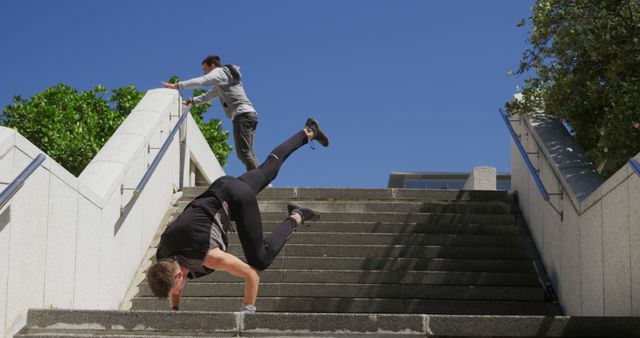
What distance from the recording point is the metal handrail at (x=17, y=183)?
560 cm

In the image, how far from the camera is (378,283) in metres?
8.77

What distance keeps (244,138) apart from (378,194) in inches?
70.1

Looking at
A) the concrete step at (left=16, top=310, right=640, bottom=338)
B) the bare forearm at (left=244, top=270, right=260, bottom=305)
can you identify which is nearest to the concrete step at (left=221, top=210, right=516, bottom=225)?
the bare forearm at (left=244, top=270, right=260, bottom=305)

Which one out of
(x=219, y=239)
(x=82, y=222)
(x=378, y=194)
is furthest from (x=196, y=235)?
(x=378, y=194)

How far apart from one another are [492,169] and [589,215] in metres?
8.09

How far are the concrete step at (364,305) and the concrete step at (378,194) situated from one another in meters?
2.62

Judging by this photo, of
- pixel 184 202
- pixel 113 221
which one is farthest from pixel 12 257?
pixel 184 202

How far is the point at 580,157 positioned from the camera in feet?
28.3

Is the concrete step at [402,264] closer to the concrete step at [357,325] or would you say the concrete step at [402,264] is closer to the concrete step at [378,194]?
the concrete step at [378,194]

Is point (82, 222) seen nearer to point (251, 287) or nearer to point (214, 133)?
point (251, 287)

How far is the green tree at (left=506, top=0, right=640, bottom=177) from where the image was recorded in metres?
8.69

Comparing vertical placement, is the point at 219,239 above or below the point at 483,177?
below

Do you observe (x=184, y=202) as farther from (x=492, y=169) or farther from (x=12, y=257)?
(x=492, y=169)

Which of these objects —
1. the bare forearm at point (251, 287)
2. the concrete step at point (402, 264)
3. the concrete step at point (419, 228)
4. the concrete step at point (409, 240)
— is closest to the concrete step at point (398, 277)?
the concrete step at point (402, 264)
